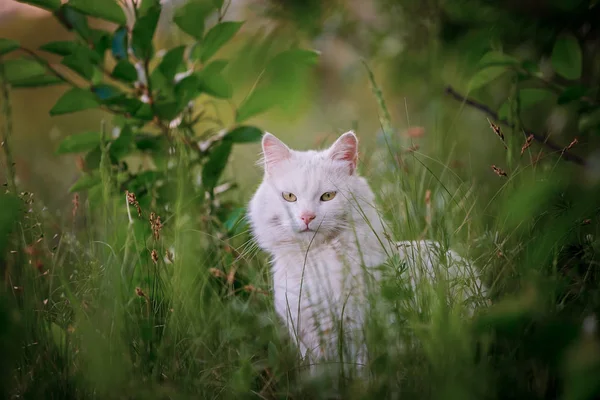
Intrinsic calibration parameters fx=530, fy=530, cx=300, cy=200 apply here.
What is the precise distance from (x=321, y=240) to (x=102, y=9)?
38.1 inches

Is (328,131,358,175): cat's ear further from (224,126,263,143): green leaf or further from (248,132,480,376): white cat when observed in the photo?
(224,126,263,143): green leaf

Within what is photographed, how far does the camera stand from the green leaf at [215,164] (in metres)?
1.88

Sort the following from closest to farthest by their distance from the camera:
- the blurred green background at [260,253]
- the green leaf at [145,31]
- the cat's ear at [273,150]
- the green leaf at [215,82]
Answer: the blurred green background at [260,253] < the green leaf at [145,31] < the green leaf at [215,82] < the cat's ear at [273,150]

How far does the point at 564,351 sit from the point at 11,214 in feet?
2.90

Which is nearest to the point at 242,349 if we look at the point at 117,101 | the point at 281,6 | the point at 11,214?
the point at 11,214

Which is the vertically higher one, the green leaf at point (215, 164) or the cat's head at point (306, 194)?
the green leaf at point (215, 164)

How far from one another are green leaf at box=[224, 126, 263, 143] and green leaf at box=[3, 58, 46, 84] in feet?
2.10

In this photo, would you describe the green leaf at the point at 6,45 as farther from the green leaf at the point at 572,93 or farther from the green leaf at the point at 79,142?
the green leaf at the point at 572,93

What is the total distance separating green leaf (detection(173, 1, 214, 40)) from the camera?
5.32 feet

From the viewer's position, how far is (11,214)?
2.68 ft

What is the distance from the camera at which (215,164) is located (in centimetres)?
188

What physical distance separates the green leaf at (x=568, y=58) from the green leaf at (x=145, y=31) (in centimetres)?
123

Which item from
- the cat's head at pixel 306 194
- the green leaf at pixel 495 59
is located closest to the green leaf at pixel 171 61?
the cat's head at pixel 306 194

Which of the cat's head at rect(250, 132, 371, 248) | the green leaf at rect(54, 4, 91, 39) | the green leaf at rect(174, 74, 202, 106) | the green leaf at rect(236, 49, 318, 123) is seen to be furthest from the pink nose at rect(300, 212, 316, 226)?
the green leaf at rect(54, 4, 91, 39)
